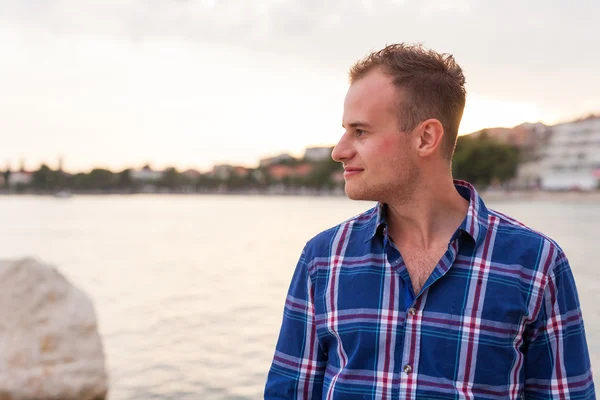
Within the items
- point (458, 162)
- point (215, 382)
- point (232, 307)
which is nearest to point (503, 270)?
point (215, 382)

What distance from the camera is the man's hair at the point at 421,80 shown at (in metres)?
1.96

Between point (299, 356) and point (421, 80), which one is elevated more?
point (421, 80)

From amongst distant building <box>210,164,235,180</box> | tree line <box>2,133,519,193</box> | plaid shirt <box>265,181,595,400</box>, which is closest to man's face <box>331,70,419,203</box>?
plaid shirt <box>265,181,595,400</box>

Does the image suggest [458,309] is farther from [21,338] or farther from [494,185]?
[494,185]

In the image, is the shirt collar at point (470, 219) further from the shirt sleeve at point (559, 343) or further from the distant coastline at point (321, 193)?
the distant coastline at point (321, 193)

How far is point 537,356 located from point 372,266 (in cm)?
53

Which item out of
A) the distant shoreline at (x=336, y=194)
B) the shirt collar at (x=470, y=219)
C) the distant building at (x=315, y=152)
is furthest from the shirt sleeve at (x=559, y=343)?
the distant building at (x=315, y=152)

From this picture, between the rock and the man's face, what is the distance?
16.8ft

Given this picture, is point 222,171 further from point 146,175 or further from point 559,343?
point 559,343

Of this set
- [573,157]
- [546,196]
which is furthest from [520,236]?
[573,157]

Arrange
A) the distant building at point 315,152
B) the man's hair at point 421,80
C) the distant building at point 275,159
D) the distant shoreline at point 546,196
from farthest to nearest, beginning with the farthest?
the distant building at point 315,152 → the distant building at point 275,159 → the distant shoreline at point 546,196 → the man's hair at point 421,80

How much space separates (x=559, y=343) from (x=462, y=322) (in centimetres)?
28

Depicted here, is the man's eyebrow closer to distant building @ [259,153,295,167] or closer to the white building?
the white building

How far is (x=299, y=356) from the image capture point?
6.70 feet
